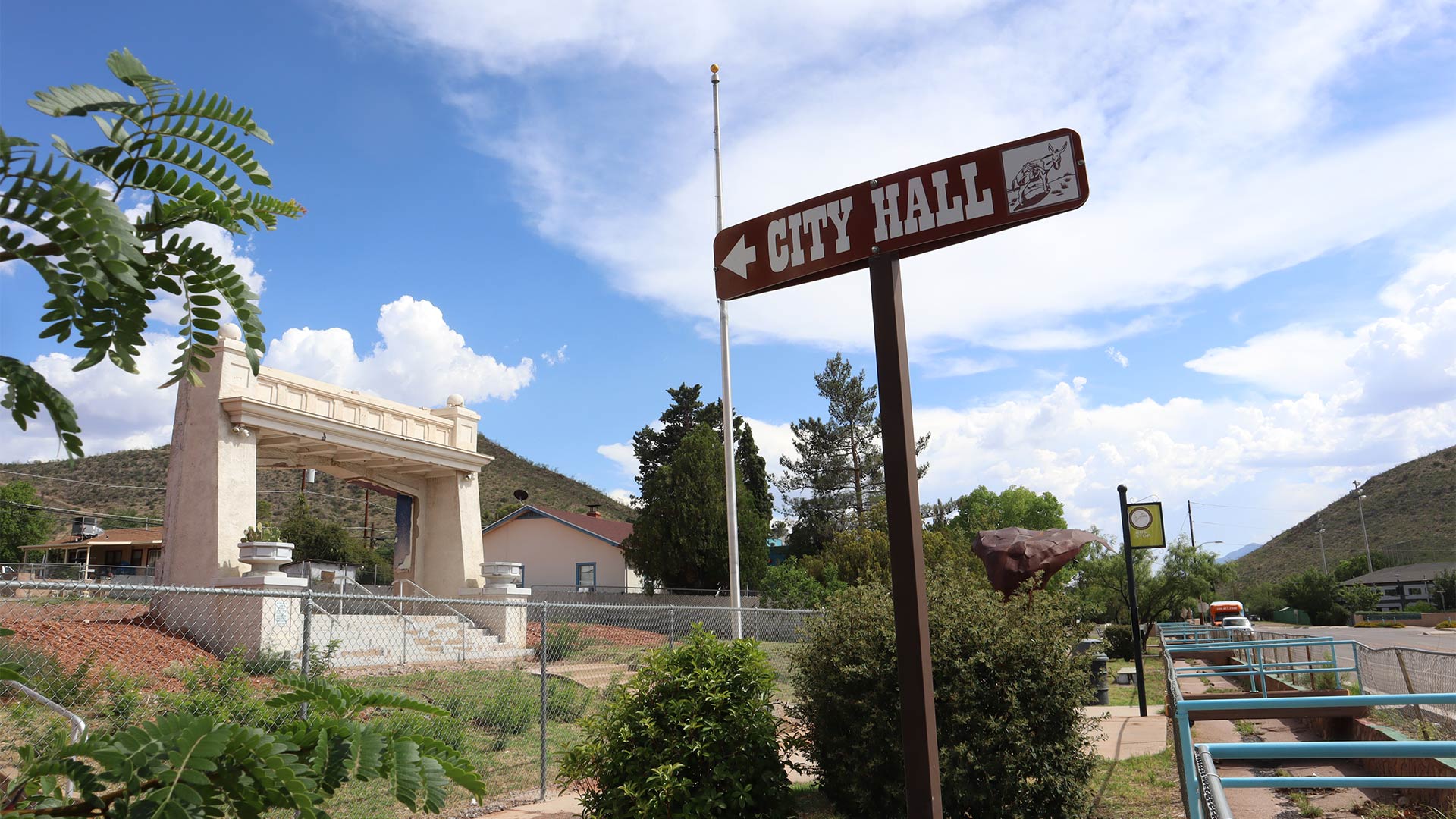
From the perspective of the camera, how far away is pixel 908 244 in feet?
14.4

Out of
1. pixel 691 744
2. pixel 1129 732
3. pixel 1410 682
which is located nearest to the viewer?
pixel 691 744

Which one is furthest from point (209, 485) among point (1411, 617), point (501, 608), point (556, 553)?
point (1411, 617)

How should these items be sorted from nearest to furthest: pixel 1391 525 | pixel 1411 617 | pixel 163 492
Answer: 1. pixel 1411 617
2. pixel 163 492
3. pixel 1391 525

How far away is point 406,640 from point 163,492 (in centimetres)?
5556

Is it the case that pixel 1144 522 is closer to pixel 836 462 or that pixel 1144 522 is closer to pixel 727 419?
pixel 727 419

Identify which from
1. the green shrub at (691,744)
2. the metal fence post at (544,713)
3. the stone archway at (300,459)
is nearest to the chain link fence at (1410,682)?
the green shrub at (691,744)

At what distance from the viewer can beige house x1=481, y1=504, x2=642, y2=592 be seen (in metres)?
36.9

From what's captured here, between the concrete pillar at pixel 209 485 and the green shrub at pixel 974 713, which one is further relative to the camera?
the concrete pillar at pixel 209 485

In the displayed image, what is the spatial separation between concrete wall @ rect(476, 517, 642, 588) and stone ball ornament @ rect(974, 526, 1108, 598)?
2419cm

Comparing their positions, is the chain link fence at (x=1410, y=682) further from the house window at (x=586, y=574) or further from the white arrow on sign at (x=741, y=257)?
the house window at (x=586, y=574)

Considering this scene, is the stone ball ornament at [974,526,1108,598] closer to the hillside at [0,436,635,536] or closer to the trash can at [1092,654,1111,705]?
the trash can at [1092,654,1111,705]

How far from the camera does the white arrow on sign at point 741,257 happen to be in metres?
4.91

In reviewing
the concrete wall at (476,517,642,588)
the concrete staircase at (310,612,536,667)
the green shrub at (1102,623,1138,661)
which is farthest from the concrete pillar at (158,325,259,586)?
the green shrub at (1102,623,1138,661)

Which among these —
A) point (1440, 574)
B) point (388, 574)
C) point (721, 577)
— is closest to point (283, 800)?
point (721, 577)
